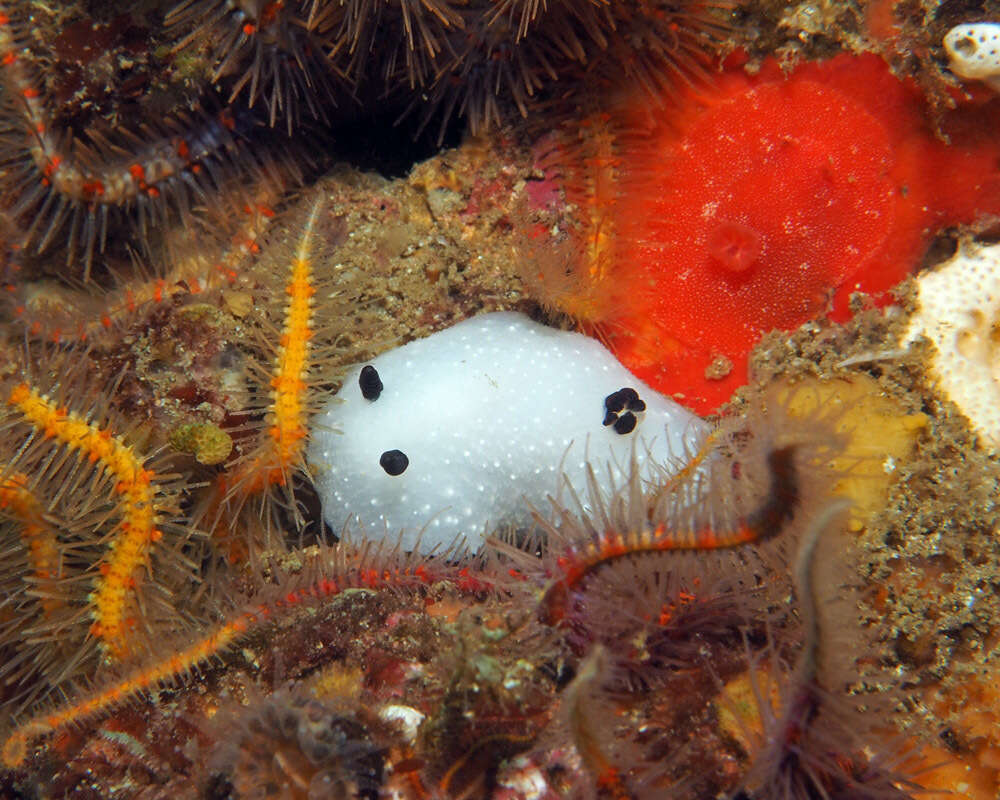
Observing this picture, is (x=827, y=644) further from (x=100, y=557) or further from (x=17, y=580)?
(x=17, y=580)

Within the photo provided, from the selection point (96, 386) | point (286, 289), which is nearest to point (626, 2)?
point (286, 289)

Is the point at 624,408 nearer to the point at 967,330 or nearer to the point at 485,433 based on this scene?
the point at 485,433

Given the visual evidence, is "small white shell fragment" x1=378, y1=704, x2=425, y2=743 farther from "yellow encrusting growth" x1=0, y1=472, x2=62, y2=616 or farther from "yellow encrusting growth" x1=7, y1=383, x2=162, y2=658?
"yellow encrusting growth" x1=0, y1=472, x2=62, y2=616

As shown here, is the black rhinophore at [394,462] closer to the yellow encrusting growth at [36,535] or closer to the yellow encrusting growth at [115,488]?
the yellow encrusting growth at [115,488]

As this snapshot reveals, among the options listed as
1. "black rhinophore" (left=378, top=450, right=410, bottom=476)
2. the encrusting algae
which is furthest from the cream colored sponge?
"black rhinophore" (left=378, top=450, right=410, bottom=476)

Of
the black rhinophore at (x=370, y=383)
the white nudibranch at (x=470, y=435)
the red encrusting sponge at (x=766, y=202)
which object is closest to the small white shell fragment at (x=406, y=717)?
the white nudibranch at (x=470, y=435)

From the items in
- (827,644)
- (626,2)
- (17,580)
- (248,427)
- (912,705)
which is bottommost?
(912,705)
